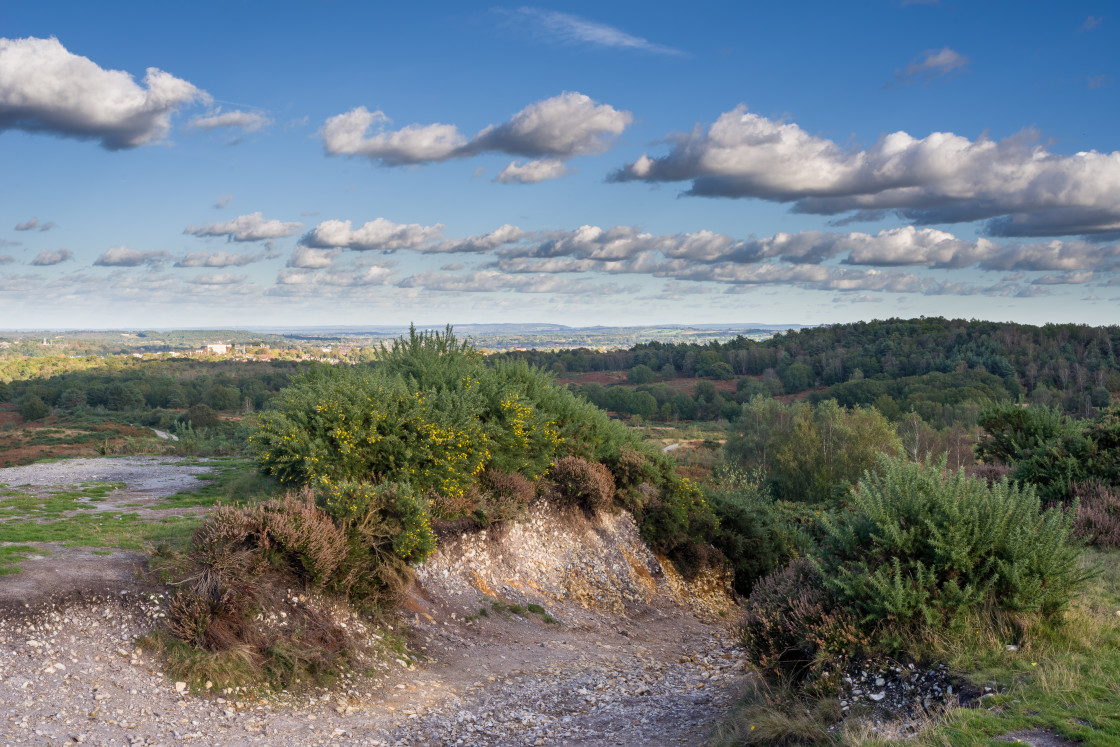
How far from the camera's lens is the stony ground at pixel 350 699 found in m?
6.50

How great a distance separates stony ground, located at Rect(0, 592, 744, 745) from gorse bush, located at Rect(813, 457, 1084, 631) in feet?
7.72

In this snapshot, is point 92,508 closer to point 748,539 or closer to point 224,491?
point 224,491

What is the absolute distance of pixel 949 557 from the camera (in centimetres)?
670

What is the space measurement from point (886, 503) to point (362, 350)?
14.2 m

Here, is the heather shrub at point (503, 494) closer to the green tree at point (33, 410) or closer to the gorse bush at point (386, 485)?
the gorse bush at point (386, 485)

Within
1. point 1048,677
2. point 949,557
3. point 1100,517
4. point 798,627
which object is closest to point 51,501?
point 798,627

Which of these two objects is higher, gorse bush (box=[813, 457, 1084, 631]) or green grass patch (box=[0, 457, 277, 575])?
gorse bush (box=[813, 457, 1084, 631])

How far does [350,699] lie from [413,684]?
100 cm

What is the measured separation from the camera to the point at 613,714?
26.6 feet

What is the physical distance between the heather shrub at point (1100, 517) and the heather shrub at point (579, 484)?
9093mm

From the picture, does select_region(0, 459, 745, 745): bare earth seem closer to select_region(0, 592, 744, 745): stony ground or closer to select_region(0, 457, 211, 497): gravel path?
select_region(0, 592, 744, 745): stony ground

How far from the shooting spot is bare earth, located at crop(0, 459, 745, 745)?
6621 millimetres

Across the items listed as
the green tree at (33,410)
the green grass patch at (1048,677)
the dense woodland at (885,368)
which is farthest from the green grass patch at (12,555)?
the dense woodland at (885,368)

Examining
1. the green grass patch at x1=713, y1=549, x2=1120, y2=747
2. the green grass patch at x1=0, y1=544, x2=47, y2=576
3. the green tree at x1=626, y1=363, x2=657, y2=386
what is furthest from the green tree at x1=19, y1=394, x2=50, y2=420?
the green tree at x1=626, y1=363, x2=657, y2=386
